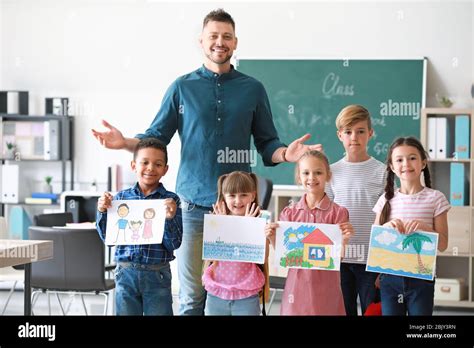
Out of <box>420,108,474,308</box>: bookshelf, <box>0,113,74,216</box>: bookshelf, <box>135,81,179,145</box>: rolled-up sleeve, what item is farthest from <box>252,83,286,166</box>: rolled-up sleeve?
<box>0,113,74,216</box>: bookshelf

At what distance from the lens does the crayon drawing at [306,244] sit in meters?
1.68

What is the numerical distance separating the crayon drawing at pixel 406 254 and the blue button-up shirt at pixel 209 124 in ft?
1.47

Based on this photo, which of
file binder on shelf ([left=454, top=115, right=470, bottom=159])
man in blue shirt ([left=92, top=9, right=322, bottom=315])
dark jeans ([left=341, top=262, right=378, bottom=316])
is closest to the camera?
man in blue shirt ([left=92, top=9, right=322, bottom=315])

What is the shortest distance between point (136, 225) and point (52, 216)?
2.04m

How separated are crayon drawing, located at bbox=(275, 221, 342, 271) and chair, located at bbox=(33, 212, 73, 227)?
214cm

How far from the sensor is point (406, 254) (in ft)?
5.36

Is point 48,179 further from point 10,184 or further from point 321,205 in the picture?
point 321,205

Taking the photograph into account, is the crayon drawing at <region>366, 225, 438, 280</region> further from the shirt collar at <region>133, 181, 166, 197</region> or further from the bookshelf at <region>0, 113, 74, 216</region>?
the bookshelf at <region>0, 113, 74, 216</region>

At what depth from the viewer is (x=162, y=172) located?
1.93 m

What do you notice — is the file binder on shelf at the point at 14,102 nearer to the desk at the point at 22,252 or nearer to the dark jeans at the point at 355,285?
the desk at the point at 22,252

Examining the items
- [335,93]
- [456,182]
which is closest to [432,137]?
[456,182]

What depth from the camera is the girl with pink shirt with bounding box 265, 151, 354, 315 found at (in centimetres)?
192
